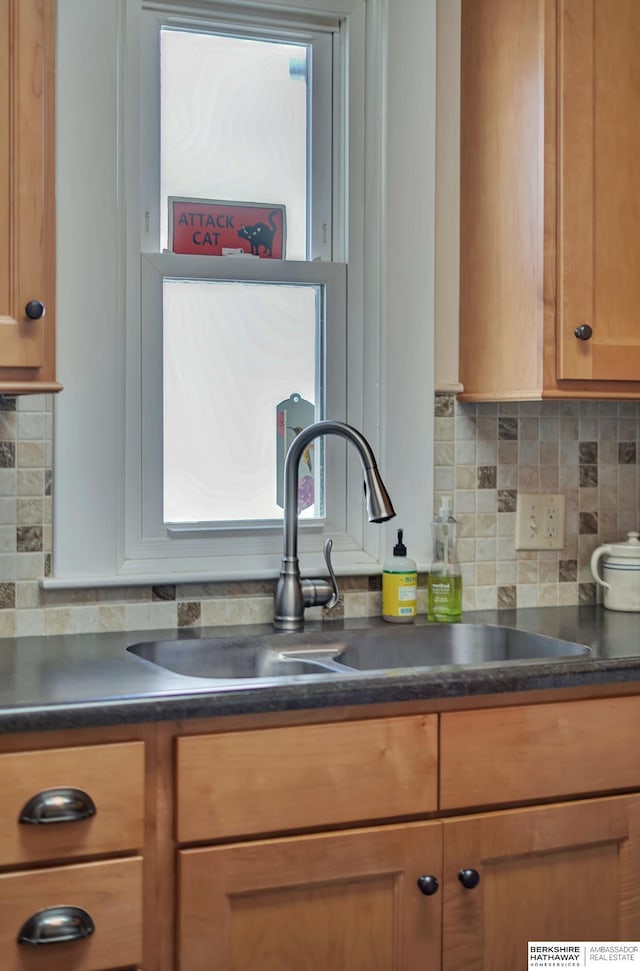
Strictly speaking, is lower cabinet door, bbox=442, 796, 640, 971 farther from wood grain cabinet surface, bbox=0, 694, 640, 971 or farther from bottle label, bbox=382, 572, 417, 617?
bottle label, bbox=382, 572, 417, 617

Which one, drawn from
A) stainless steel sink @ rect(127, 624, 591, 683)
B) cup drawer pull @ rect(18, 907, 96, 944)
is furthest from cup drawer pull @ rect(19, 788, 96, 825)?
stainless steel sink @ rect(127, 624, 591, 683)

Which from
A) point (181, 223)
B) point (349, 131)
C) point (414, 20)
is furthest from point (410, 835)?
point (414, 20)

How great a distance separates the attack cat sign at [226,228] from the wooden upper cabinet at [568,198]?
1.48 ft

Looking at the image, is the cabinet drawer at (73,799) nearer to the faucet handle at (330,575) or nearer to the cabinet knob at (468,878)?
the cabinet knob at (468,878)

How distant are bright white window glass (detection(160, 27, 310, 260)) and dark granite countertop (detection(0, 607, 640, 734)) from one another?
81 cm

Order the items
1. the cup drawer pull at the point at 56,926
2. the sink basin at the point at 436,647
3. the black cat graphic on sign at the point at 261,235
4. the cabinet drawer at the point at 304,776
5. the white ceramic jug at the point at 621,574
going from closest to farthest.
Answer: the cup drawer pull at the point at 56,926
the cabinet drawer at the point at 304,776
the sink basin at the point at 436,647
the black cat graphic on sign at the point at 261,235
the white ceramic jug at the point at 621,574

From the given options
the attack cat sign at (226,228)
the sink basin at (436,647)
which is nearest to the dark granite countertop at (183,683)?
the sink basin at (436,647)

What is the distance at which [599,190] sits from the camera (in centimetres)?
200

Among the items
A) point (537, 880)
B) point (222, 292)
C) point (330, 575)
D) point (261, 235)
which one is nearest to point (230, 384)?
point (222, 292)

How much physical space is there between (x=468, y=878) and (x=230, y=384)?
1.03 meters

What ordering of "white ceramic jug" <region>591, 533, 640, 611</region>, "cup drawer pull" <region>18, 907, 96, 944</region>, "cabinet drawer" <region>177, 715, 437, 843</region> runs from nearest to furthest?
1. "cup drawer pull" <region>18, 907, 96, 944</region>
2. "cabinet drawer" <region>177, 715, 437, 843</region>
3. "white ceramic jug" <region>591, 533, 640, 611</region>

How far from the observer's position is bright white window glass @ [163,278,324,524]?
2084mm

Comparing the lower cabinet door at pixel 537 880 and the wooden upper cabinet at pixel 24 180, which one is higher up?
the wooden upper cabinet at pixel 24 180

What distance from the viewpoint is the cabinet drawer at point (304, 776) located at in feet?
4.89
